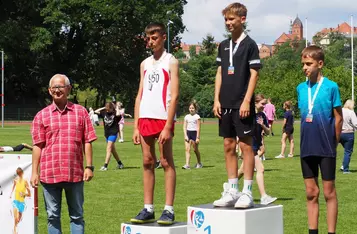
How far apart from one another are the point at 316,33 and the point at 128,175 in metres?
147

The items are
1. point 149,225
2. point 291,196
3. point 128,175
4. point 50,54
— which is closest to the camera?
point 149,225

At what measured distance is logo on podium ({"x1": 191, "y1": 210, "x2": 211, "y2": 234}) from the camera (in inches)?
304

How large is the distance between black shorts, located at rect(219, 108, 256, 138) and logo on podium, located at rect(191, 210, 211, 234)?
0.99m

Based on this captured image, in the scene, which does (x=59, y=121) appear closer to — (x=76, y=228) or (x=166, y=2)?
(x=76, y=228)

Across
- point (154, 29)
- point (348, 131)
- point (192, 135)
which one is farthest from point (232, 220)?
point (192, 135)

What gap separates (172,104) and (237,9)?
1.21 meters

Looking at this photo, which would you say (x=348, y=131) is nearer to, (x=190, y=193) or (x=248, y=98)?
(x=190, y=193)

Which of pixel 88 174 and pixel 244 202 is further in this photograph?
pixel 88 174

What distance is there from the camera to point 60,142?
8.44 m

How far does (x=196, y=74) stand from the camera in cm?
10844

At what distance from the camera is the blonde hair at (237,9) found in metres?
8.23

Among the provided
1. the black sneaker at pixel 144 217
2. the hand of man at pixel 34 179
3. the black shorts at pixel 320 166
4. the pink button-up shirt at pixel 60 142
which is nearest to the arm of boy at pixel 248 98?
the black shorts at pixel 320 166

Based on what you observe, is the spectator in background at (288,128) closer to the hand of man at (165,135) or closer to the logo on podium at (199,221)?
the hand of man at (165,135)

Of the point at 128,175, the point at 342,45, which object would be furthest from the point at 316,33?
the point at 128,175
